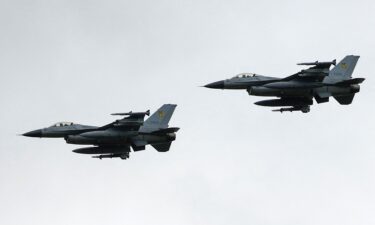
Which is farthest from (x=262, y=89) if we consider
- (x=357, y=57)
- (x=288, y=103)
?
(x=357, y=57)

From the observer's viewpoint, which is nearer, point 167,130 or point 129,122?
point 129,122

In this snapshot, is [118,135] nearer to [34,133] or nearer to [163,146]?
[163,146]

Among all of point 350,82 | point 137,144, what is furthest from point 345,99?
point 137,144

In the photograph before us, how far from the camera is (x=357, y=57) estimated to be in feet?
306

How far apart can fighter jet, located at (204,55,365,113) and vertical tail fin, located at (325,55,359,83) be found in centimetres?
27

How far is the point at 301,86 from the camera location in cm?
8850

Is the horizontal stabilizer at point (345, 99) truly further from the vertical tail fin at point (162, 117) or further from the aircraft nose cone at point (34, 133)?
the aircraft nose cone at point (34, 133)

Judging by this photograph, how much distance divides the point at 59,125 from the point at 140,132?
20.6 ft

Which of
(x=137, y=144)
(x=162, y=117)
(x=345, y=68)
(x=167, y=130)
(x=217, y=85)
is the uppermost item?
(x=217, y=85)

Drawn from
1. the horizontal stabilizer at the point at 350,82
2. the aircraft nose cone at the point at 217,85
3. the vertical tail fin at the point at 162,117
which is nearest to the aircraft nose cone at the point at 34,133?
the vertical tail fin at the point at 162,117

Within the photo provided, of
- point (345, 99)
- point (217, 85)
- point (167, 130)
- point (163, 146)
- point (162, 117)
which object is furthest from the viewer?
point (162, 117)

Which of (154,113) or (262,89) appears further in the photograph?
(154,113)

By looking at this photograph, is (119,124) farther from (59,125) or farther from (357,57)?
(357,57)

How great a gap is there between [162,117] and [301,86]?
39.9 feet
